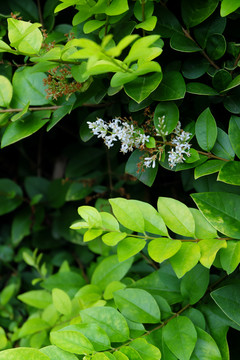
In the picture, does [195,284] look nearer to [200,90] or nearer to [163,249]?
[163,249]

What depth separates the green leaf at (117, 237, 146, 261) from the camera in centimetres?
66

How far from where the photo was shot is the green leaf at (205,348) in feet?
2.27

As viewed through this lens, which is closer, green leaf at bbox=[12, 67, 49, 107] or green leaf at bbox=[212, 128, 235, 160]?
green leaf at bbox=[212, 128, 235, 160]

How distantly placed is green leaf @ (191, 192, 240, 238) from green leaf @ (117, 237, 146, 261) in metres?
0.13

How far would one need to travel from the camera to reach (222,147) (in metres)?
0.73

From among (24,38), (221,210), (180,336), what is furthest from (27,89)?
(180,336)

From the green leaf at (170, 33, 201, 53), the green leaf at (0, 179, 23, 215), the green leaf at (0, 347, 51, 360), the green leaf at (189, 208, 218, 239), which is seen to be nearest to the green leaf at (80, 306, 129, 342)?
the green leaf at (0, 347, 51, 360)

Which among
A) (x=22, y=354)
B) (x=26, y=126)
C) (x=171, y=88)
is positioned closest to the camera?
(x=22, y=354)

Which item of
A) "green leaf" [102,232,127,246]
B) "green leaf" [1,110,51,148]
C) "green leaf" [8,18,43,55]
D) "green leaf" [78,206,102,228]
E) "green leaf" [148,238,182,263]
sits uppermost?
"green leaf" [8,18,43,55]

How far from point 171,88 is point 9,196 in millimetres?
824

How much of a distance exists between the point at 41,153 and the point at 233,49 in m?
1.01

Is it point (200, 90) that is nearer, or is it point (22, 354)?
point (22, 354)

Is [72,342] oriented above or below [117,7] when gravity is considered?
below

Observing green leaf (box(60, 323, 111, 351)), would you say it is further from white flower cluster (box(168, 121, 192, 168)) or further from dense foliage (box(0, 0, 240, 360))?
white flower cluster (box(168, 121, 192, 168))
